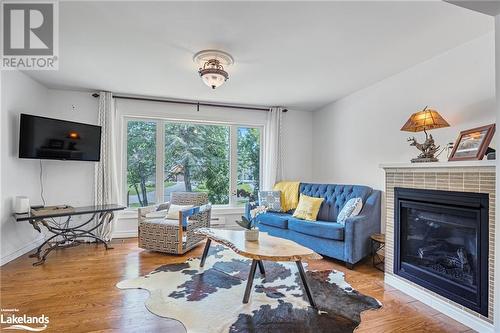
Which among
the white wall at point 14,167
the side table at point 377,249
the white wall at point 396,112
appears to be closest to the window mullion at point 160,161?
the white wall at point 14,167

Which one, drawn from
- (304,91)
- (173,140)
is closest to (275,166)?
(304,91)

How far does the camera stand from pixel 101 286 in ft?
8.75

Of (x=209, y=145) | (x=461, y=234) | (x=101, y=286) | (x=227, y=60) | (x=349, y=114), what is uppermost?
(x=227, y=60)

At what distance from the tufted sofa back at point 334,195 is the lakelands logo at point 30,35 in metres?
3.93

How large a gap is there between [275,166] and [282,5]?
11.3 feet

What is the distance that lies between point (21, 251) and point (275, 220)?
366 cm

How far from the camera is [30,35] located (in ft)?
8.36

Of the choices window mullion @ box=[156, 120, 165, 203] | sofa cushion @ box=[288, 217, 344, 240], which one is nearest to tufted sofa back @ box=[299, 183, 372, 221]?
sofa cushion @ box=[288, 217, 344, 240]

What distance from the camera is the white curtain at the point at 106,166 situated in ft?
14.1

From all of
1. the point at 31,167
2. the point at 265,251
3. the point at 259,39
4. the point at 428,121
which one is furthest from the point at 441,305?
the point at 31,167

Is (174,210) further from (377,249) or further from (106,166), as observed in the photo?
(377,249)

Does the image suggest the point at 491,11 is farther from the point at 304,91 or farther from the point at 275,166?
the point at 275,166

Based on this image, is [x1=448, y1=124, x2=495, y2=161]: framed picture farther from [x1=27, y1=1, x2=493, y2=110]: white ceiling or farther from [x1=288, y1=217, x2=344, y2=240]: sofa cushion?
[x1=288, y1=217, x2=344, y2=240]: sofa cushion

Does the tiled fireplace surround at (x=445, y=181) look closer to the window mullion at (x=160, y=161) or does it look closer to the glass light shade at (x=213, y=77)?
the glass light shade at (x=213, y=77)
